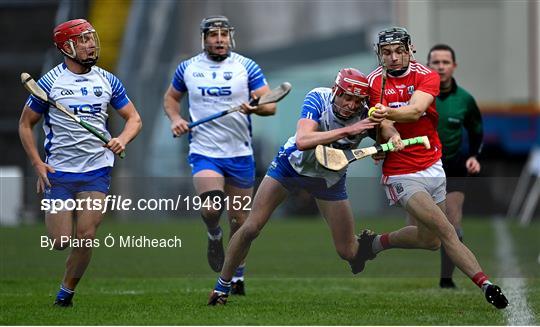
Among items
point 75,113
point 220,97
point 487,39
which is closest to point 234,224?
point 220,97

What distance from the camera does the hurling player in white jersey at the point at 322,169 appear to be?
891cm

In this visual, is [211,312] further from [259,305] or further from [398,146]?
[398,146]

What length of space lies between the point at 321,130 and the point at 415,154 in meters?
0.70

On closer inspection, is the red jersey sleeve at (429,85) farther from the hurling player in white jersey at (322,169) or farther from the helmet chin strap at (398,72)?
the hurling player in white jersey at (322,169)

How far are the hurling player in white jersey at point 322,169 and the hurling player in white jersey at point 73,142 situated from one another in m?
1.05

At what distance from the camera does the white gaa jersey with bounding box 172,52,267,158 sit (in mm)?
10914

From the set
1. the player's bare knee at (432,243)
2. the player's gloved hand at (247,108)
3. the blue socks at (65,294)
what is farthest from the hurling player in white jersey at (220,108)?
the player's bare knee at (432,243)

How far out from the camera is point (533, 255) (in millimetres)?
15391

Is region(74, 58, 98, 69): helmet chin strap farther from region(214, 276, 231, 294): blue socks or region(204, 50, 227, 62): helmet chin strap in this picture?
region(214, 276, 231, 294): blue socks

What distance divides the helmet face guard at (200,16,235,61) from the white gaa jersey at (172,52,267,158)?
0.07 metres

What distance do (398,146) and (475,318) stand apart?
129 centimetres

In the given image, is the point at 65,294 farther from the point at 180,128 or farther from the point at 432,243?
the point at 432,243

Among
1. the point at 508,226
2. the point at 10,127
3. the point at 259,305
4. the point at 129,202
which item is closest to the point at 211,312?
the point at 259,305

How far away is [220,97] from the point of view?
10914 mm
